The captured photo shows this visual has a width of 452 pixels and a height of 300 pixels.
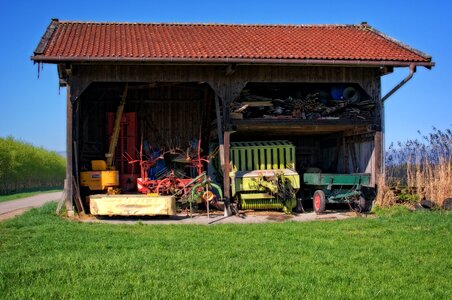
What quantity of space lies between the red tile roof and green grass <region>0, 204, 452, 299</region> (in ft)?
15.3

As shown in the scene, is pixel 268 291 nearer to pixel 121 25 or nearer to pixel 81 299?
pixel 81 299

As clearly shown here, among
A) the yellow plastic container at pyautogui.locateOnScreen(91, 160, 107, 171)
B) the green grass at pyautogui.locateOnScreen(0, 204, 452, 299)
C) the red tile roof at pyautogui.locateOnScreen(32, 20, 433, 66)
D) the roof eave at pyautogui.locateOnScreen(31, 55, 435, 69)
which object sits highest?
the red tile roof at pyautogui.locateOnScreen(32, 20, 433, 66)

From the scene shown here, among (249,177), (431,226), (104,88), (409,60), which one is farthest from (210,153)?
(431,226)

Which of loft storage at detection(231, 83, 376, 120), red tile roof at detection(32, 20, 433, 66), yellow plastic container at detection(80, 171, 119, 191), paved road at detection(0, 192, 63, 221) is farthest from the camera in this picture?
paved road at detection(0, 192, 63, 221)

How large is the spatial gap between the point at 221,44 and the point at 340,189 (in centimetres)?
514

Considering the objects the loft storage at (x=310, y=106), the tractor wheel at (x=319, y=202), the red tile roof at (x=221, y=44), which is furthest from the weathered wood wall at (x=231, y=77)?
the tractor wheel at (x=319, y=202)

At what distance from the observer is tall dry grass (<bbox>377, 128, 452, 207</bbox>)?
1338cm

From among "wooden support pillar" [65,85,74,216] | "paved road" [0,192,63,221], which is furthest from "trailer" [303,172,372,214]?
"paved road" [0,192,63,221]

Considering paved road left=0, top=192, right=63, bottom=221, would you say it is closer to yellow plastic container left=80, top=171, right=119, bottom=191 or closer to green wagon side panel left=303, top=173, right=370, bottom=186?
yellow plastic container left=80, top=171, right=119, bottom=191

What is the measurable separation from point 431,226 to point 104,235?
20.2 ft

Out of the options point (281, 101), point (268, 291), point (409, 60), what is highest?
point (409, 60)

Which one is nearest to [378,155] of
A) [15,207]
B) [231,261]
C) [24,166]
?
[231,261]

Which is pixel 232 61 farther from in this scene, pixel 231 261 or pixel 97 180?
pixel 231 261

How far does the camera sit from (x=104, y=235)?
978 cm
